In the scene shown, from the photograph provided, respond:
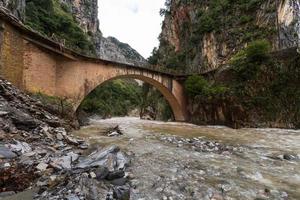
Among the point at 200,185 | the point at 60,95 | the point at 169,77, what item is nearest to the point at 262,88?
the point at 169,77

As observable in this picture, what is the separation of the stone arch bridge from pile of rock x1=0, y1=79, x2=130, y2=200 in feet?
18.1

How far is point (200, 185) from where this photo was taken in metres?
5.38

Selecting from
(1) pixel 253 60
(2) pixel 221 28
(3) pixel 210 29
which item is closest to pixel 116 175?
(1) pixel 253 60

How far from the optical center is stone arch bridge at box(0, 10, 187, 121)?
12.4 m

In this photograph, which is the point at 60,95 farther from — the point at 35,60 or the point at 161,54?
the point at 161,54

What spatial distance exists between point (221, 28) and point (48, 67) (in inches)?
920

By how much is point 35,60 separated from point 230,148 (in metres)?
11.7

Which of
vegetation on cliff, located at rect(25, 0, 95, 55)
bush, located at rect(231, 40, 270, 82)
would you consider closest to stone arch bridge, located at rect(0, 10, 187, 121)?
bush, located at rect(231, 40, 270, 82)

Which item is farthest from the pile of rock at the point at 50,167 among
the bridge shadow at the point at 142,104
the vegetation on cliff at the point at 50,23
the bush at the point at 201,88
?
the vegetation on cliff at the point at 50,23

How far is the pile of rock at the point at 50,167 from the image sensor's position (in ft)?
14.6

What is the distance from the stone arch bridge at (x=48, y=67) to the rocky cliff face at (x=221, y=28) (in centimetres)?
1083

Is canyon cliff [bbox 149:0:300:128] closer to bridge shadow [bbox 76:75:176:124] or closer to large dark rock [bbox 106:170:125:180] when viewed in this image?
bridge shadow [bbox 76:75:176:124]

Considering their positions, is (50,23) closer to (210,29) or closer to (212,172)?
(210,29)

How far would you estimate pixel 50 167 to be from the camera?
5398 mm
